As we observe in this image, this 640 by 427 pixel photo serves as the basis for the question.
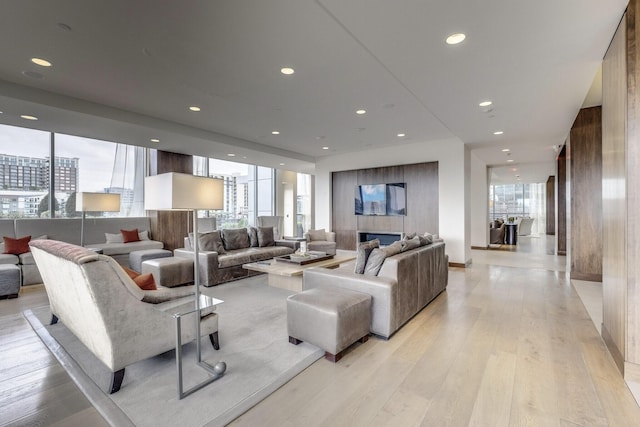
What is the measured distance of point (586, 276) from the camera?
4.99 metres

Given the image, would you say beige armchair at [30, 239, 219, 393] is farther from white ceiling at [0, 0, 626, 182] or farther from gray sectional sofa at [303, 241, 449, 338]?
white ceiling at [0, 0, 626, 182]

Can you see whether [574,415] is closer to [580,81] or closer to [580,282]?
[580,81]

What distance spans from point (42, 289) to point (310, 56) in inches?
214

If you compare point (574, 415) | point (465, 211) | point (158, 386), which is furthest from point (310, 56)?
point (465, 211)

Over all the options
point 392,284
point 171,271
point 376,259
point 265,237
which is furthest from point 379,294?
point 265,237

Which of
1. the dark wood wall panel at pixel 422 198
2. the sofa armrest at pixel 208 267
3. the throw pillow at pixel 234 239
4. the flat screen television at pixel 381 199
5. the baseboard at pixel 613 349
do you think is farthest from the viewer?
the flat screen television at pixel 381 199

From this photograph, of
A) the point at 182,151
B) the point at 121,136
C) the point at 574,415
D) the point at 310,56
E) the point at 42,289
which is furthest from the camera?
the point at 182,151

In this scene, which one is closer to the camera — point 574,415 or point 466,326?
point 574,415

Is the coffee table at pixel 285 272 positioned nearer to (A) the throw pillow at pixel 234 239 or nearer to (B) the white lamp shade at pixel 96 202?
(A) the throw pillow at pixel 234 239

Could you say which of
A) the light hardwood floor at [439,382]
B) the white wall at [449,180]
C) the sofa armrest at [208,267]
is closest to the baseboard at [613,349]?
the light hardwood floor at [439,382]

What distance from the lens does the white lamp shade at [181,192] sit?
2.07m

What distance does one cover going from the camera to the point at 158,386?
6.75ft

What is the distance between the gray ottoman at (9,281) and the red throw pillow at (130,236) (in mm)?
2255

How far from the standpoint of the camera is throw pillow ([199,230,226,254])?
5059 mm
